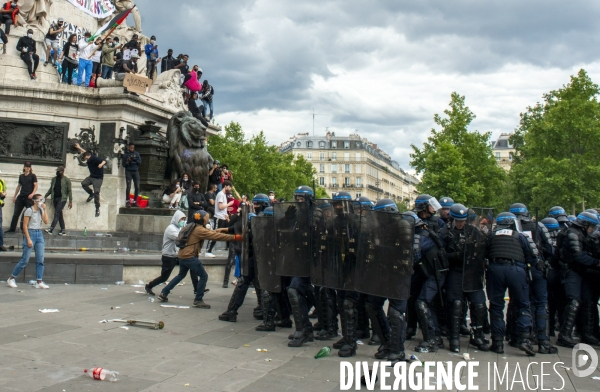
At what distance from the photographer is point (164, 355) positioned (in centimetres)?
645

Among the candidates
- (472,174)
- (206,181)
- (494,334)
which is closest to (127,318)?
(494,334)

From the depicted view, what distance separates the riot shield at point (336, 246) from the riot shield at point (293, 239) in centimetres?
19

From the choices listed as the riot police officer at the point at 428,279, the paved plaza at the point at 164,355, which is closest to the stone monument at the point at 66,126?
the paved plaza at the point at 164,355

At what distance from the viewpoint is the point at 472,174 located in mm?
47406

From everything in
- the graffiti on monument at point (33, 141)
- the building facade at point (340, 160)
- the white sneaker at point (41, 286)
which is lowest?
the white sneaker at point (41, 286)

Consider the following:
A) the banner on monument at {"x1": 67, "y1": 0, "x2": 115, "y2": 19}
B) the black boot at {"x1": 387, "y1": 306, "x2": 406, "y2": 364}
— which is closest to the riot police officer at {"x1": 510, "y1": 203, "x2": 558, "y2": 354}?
the black boot at {"x1": 387, "y1": 306, "x2": 406, "y2": 364}

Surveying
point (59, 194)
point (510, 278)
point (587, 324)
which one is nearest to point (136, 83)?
point (59, 194)

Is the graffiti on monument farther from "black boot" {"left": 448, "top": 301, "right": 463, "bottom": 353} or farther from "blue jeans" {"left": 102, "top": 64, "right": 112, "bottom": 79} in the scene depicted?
"black boot" {"left": 448, "top": 301, "right": 463, "bottom": 353}

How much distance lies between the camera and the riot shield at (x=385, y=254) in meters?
6.36

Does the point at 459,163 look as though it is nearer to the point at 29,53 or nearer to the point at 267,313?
the point at 29,53

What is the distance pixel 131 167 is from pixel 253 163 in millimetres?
38850

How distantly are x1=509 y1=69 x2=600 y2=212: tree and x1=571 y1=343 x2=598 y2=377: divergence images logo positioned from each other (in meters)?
33.4

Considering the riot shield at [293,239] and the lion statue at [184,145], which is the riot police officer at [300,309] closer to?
the riot shield at [293,239]

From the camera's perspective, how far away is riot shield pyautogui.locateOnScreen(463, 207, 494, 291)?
292 inches
